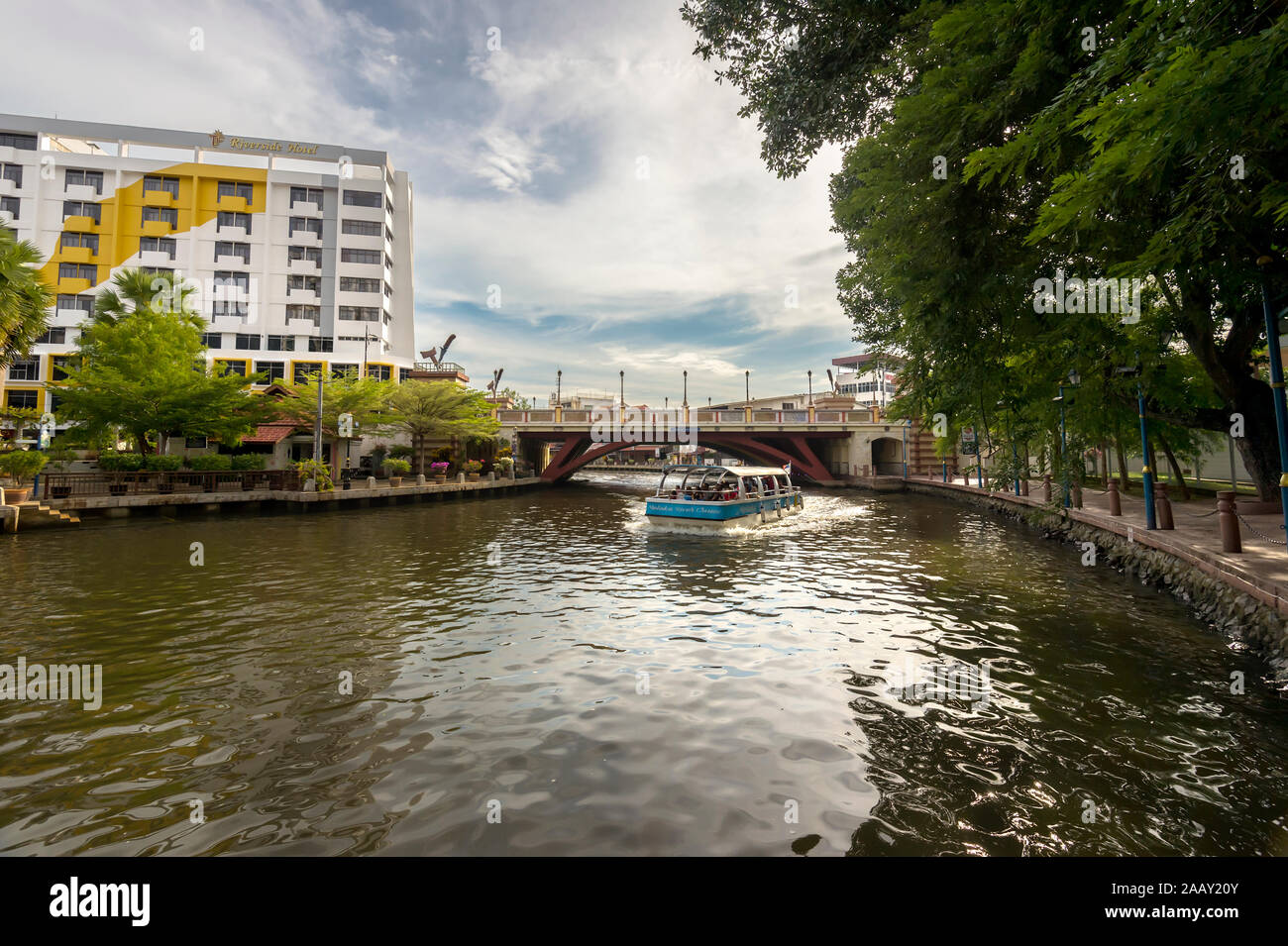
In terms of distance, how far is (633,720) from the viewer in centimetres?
561

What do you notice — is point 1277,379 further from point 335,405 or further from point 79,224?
point 79,224

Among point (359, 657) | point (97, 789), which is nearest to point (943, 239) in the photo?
point (359, 657)

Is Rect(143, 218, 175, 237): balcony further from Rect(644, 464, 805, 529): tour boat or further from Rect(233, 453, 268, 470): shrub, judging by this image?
Rect(644, 464, 805, 529): tour boat

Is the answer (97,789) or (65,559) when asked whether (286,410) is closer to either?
(65,559)

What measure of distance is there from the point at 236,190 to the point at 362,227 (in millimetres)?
10667

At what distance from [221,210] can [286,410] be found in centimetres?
3200

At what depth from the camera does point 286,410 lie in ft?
99.5

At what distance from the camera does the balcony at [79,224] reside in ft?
153

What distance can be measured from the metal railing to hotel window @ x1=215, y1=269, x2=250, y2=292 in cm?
2938

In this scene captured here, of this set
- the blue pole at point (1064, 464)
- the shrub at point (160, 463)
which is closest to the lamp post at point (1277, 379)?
the blue pole at point (1064, 464)

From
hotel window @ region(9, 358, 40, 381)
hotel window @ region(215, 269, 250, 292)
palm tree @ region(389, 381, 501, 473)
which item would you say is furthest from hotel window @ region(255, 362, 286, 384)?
palm tree @ region(389, 381, 501, 473)

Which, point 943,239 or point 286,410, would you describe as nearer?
point 943,239

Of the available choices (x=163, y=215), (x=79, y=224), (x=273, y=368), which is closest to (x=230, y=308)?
(x=273, y=368)
